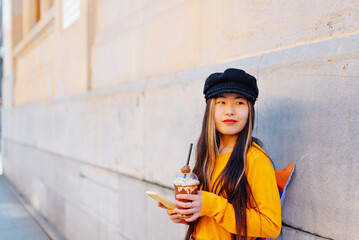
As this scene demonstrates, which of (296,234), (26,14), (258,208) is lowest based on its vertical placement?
(296,234)

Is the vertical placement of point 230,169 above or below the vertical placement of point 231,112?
below

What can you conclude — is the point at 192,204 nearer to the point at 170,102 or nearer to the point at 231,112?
the point at 231,112

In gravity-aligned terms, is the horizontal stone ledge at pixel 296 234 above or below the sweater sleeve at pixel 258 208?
below

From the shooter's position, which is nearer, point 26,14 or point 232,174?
point 232,174

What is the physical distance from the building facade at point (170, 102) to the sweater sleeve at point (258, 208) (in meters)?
0.43

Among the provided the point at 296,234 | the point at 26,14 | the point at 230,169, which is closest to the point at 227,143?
the point at 230,169

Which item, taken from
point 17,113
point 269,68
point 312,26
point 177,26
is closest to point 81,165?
point 177,26

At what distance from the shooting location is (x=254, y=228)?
1.56m

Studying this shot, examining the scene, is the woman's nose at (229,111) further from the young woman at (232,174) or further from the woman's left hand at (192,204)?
the woman's left hand at (192,204)

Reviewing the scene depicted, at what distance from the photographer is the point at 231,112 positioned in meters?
1.68

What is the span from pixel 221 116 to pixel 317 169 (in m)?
0.65

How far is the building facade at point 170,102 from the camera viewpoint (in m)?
1.78

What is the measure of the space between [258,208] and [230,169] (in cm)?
23

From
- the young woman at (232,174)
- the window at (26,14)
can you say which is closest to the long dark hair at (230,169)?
the young woman at (232,174)
